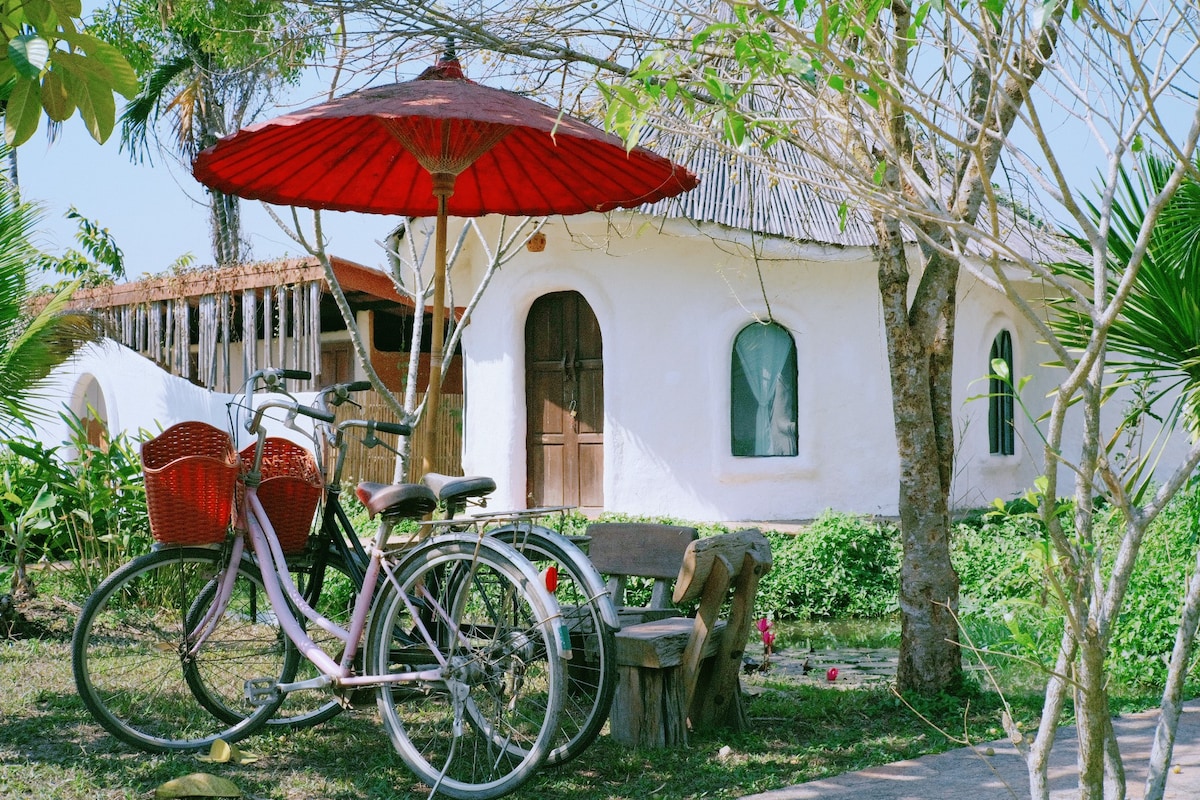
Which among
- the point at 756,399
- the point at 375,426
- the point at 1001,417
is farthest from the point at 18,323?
the point at 1001,417

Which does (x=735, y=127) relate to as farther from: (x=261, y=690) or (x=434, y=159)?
(x=261, y=690)

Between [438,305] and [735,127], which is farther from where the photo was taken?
[438,305]

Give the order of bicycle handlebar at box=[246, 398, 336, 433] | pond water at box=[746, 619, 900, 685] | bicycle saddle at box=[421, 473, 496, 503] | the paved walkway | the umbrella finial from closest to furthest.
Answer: the paved walkway < bicycle saddle at box=[421, 473, 496, 503] < bicycle handlebar at box=[246, 398, 336, 433] < the umbrella finial < pond water at box=[746, 619, 900, 685]

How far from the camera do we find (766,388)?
10695 millimetres

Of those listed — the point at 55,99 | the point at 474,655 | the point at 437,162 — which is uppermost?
the point at 437,162

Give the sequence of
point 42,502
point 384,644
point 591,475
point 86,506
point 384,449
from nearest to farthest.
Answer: point 384,644, point 42,502, point 86,506, point 591,475, point 384,449

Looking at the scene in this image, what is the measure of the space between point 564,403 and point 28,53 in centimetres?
946

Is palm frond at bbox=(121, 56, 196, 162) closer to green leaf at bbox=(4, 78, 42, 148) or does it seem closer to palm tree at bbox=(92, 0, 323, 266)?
palm tree at bbox=(92, 0, 323, 266)

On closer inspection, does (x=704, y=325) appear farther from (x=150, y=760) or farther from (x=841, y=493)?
(x=150, y=760)

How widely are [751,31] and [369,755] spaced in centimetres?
296

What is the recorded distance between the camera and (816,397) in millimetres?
10406

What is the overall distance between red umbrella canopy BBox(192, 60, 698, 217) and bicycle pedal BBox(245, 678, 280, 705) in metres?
2.08

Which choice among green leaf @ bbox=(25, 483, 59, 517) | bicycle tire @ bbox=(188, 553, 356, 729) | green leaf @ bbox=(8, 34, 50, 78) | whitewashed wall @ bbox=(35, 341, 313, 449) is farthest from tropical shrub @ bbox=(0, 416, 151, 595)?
green leaf @ bbox=(8, 34, 50, 78)

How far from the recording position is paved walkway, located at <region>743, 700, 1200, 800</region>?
353 centimetres
